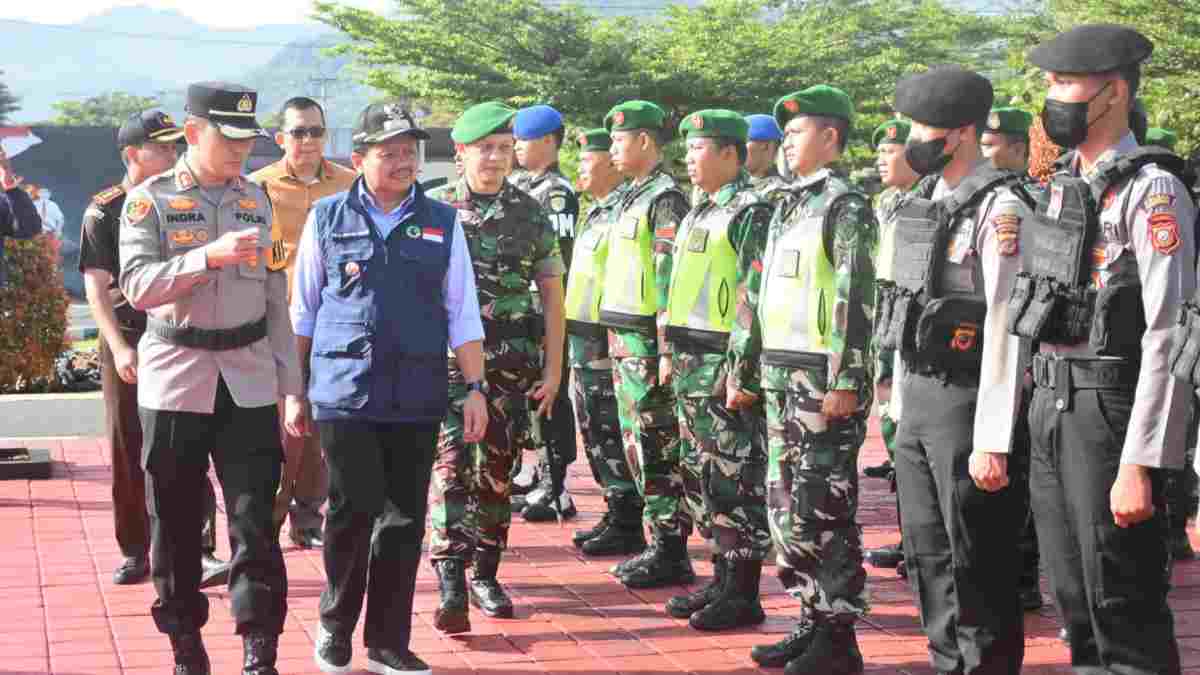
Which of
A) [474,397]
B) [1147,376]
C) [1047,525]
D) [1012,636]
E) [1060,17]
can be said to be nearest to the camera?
[1147,376]

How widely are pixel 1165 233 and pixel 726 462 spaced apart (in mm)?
2767

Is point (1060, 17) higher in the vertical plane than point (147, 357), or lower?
higher

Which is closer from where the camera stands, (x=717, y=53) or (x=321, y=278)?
(x=321, y=278)

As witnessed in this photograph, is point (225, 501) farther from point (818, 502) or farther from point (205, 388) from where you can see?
point (818, 502)

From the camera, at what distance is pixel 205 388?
18.2 feet

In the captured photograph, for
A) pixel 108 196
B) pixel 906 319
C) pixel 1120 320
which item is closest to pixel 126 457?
pixel 108 196

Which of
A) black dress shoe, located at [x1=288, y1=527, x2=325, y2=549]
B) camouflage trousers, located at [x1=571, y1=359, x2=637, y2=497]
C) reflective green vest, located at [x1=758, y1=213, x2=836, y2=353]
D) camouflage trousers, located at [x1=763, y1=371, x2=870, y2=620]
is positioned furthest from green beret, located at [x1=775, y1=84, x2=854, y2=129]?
black dress shoe, located at [x1=288, y1=527, x2=325, y2=549]

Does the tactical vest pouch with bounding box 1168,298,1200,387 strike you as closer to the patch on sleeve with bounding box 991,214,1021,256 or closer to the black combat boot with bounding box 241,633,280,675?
the patch on sleeve with bounding box 991,214,1021,256

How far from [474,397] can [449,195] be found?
3.82ft

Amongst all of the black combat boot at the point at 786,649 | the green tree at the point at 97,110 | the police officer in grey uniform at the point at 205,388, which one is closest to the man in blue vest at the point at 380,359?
the police officer in grey uniform at the point at 205,388

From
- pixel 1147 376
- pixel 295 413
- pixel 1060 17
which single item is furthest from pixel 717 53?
pixel 1147 376

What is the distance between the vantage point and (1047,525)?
174 inches

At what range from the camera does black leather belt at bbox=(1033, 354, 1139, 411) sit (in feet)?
13.8

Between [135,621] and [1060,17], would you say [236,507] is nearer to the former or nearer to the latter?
[135,621]
